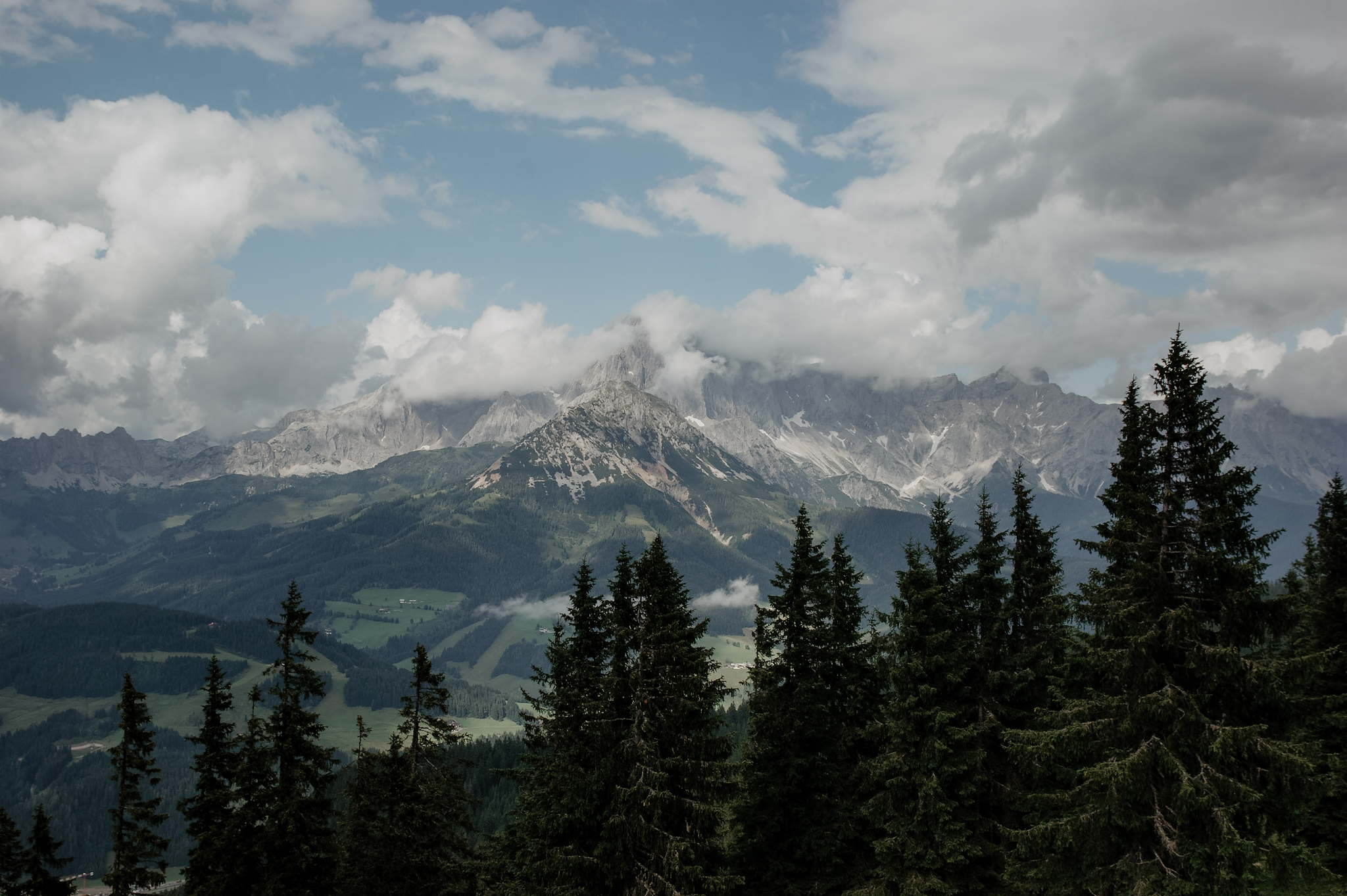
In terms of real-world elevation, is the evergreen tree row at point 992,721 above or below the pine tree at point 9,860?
above

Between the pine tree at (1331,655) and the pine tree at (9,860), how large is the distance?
5669cm

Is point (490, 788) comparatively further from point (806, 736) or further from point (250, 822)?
point (806, 736)

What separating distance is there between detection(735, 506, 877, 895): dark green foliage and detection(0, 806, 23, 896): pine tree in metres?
35.1

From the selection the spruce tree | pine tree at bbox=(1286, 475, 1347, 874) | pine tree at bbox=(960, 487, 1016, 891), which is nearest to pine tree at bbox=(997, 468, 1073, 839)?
pine tree at bbox=(960, 487, 1016, 891)

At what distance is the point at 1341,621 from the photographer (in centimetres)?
3716

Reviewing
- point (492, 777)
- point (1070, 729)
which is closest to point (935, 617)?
point (1070, 729)

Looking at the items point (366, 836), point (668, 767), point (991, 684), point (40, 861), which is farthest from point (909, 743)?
point (40, 861)

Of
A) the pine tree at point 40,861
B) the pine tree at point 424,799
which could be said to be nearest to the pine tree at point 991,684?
the pine tree at point 424,799

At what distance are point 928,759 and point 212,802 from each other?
3136 cm

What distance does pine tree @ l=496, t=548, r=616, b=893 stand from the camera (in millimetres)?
28781

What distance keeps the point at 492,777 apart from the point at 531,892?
15028cm

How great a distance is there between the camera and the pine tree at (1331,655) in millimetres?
33094

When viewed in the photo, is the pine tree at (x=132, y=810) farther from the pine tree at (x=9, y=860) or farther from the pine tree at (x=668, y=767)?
the pine tree at (x=668, y=767)

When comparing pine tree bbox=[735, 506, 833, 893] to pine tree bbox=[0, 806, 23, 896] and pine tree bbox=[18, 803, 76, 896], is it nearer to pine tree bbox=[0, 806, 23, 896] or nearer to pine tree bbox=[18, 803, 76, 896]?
pine tree bbox=[18, 803, 76, 896]
